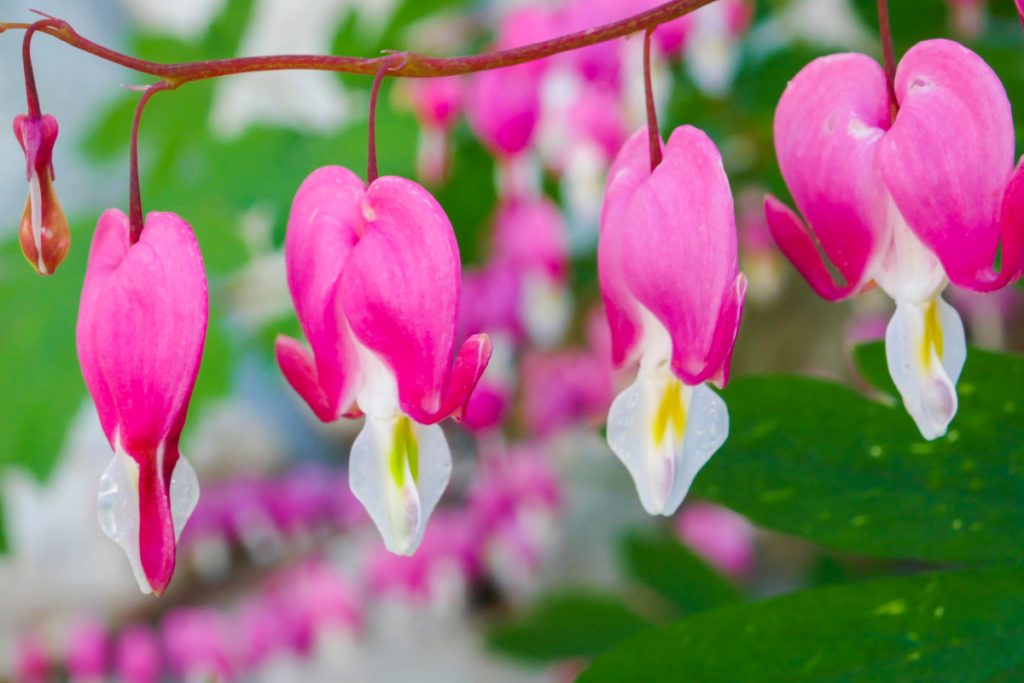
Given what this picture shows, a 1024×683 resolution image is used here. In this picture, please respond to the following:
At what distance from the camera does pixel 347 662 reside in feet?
6.53

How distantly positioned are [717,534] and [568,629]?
0.79m

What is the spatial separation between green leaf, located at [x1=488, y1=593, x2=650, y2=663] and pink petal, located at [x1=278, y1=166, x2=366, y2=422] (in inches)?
39.7

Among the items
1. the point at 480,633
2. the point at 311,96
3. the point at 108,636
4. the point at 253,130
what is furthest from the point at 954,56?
the point at 311,96

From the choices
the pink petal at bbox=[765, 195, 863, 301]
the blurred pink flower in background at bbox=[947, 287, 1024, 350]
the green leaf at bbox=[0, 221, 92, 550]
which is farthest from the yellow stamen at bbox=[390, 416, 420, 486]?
the blurred pink flower in background at bbox=[947, 287, 1024, 350]

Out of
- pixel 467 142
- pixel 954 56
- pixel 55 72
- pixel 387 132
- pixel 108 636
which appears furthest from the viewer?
pixel 55 72

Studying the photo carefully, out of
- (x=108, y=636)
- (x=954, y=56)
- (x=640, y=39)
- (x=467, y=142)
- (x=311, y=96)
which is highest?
(x=954, y=56)

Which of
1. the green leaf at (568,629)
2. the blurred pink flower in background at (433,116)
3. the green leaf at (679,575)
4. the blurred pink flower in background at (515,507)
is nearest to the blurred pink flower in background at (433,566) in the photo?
the blurred pink flower in background at (515,507)

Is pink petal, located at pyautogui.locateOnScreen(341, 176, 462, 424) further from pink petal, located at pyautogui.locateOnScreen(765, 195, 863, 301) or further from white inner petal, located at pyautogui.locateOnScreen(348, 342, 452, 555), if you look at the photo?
pink petal, located at pyautogui.locateOnScreen(765, 195, 863, 301)

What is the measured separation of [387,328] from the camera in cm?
39

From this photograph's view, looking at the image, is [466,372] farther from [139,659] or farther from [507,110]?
[139,659]

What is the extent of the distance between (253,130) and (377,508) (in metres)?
0.86

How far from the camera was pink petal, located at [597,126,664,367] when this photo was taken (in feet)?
1.33

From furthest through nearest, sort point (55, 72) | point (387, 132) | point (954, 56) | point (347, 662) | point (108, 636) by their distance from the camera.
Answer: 1. point (55, 72)
2. point (108, 636)
3. point (347, 662)
4. point (387, 132)
5. point (954, 56)

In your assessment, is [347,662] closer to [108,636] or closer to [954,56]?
[108,636]
